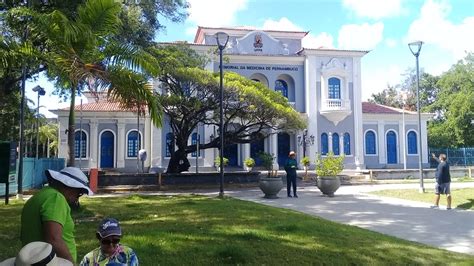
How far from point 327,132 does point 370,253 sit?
94.6 feet

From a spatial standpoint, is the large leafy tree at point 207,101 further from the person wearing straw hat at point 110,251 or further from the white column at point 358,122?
the person wearing straw hat at point 110,251

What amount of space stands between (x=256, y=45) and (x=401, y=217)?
25.1m

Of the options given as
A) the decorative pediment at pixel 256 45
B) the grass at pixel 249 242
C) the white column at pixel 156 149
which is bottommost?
the grass at pixel 249 242

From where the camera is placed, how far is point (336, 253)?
21.5 ft

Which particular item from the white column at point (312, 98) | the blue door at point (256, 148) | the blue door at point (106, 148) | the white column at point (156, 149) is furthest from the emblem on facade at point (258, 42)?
the blue door at point (106, 148)

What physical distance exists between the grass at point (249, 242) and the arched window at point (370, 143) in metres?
28.2

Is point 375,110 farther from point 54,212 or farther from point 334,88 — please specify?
point 54,212

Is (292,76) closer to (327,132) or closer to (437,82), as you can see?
(327,132)

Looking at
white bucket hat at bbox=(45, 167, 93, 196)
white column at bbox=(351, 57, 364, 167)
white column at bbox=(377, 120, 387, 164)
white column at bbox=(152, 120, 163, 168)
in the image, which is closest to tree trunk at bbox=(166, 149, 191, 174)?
white column at bbox=(152, 120, 163, 168)

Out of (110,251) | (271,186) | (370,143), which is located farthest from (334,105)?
(110,251)

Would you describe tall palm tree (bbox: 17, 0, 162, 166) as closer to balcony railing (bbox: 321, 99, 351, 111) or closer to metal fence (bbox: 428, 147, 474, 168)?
balcony railing (bbox: 321, 99, 351, 111)

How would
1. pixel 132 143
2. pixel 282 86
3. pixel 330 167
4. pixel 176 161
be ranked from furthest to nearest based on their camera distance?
pixel 282 86
pixel 132 143
pixel 176 161
pixel 330 167

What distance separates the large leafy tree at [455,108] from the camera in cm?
4269

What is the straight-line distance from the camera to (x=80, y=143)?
3152 cm
